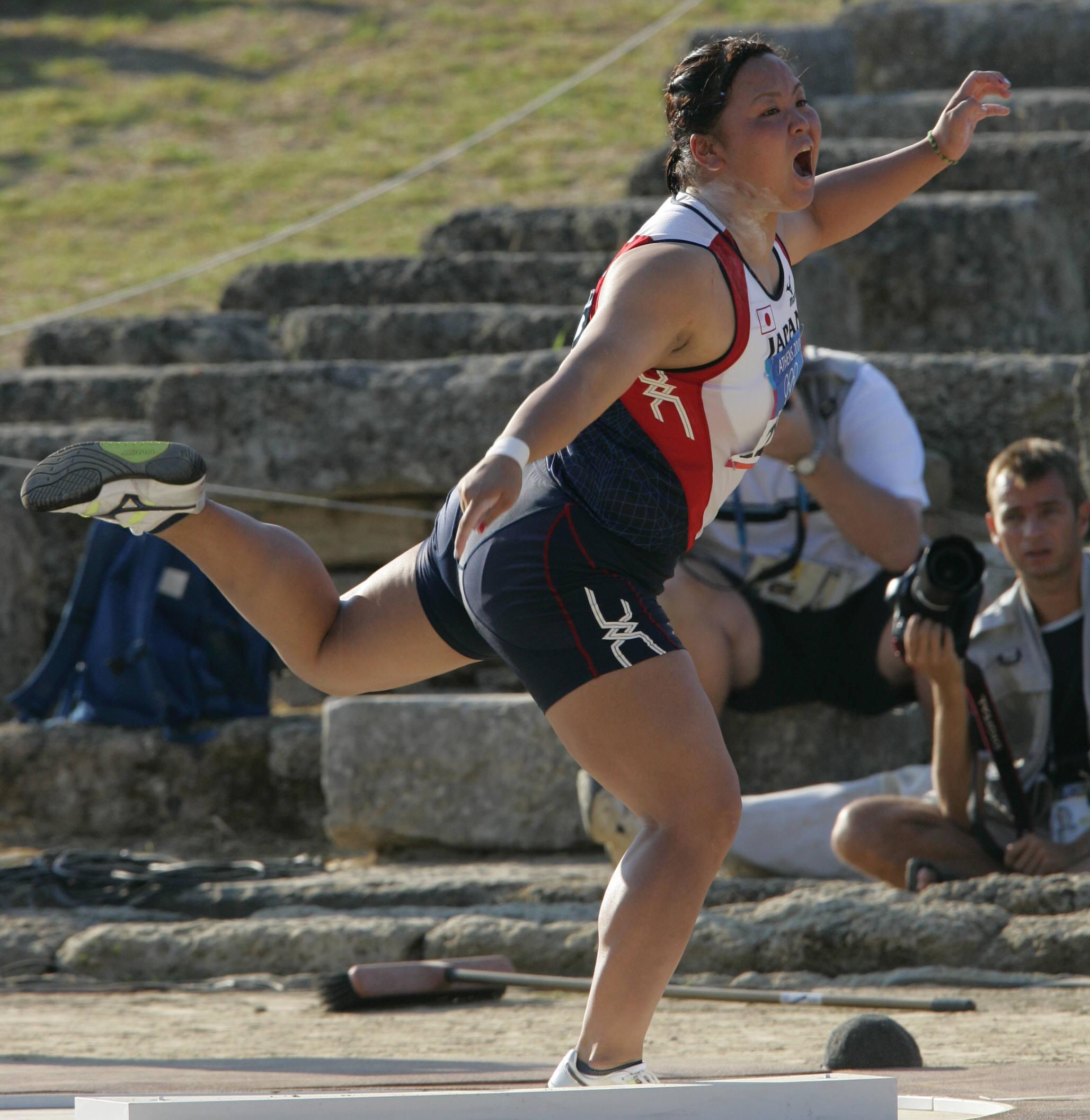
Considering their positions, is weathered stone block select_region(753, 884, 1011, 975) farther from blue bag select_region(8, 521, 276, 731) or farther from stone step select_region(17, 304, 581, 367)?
stone step select_region(17, 304, 581, 367)

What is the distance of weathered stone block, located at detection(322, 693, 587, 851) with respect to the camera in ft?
15.9

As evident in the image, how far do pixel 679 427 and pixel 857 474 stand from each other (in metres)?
2.09

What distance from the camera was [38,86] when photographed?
52.3 ft

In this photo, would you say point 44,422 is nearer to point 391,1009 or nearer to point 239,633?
point 239,633

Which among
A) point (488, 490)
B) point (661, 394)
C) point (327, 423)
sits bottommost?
point (488, 490)

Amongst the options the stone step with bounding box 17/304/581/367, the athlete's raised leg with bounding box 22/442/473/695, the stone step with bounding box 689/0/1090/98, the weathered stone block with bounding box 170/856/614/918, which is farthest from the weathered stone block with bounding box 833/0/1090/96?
the athlete's raised leg with bounding box 22/442/473/695

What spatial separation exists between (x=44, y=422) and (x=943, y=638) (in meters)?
4.15

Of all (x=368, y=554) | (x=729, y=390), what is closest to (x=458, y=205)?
(x=368, y=554)

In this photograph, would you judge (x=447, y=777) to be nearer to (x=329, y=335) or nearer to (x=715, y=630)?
(x=715, y=630)

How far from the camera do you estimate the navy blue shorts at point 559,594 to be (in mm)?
2262

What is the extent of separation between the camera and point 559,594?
7.48 ft

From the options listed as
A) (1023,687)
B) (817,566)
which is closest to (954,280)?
(817,566)

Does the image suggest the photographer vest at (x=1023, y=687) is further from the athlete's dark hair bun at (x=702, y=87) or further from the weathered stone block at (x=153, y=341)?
the weathered stone block at (x=153, y=341)

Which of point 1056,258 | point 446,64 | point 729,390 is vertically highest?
point 446,64
